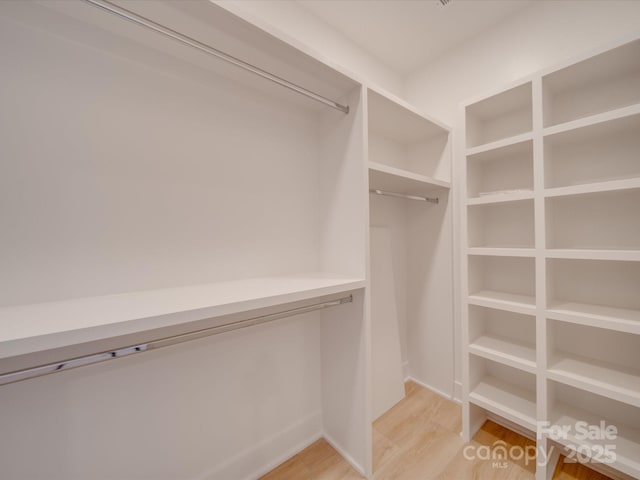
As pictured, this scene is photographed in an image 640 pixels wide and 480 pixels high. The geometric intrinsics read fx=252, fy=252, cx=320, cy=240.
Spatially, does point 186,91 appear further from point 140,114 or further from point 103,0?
point 103,0

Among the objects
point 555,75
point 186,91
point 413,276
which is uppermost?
point 555,75

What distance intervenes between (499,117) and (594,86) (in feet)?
1.47

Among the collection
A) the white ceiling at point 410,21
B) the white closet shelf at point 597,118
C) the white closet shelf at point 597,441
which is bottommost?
the white closet shelf at point 597,441

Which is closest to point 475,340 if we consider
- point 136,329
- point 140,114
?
point 136,329

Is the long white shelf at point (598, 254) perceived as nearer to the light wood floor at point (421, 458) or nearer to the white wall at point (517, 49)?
the white wall at point (517, 49)

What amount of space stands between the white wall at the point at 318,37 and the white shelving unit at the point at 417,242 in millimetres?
496

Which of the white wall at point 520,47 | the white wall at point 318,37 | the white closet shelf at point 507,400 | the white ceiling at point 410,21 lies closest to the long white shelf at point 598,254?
the white closet shelf at point 507,400

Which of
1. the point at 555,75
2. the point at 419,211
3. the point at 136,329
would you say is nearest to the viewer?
the point at 136,329

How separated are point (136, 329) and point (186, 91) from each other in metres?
1.00

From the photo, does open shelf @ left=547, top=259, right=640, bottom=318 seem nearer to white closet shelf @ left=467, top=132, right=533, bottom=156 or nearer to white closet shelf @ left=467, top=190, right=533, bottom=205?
white closet shelf @ left=467, top=190, right=533, bottom=205

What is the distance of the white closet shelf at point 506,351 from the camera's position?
138 centimetres

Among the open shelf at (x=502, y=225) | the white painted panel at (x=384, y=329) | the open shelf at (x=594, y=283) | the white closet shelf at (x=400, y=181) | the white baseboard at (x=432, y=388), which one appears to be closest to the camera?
the open shelf at (x=594, y=283)

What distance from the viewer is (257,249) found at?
4.37 feet

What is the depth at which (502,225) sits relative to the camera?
174 centimetres
